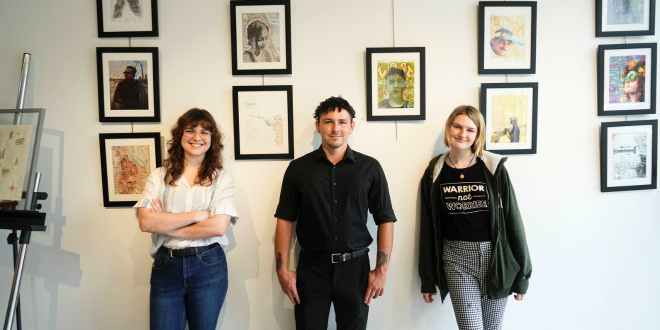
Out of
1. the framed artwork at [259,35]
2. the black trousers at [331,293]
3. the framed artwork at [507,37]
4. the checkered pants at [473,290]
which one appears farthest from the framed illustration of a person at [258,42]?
the checkered pants at [473,290]

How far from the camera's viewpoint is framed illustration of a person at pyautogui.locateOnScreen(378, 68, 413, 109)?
231 cm

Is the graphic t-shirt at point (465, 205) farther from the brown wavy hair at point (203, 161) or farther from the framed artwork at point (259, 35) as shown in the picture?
the brown wavy hair at point (203, 161)

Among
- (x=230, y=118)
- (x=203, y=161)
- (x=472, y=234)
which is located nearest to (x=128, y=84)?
(x=230, y=118)

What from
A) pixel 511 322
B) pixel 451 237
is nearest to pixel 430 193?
pixel 451 237

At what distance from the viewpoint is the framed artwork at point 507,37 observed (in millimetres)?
2330

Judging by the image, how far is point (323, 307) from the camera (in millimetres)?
1964

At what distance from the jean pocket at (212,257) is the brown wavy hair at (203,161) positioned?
42 centimetres

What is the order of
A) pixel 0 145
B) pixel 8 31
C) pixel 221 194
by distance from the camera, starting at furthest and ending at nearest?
1. pixel 8 31
2. pixel 0 145
3. pixel 221 194

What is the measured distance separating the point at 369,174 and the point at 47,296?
252cm

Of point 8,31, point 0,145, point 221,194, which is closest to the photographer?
point 221,194

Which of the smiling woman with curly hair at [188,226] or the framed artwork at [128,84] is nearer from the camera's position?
the smiling woman with curly hair at [188,226]

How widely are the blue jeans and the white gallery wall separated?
1.37 feet

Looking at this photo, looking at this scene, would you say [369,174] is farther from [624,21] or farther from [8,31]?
[8,31]

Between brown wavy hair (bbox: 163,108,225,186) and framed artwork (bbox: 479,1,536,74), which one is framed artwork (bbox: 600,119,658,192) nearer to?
framed artwork (bbox: 479,1,536,74)
